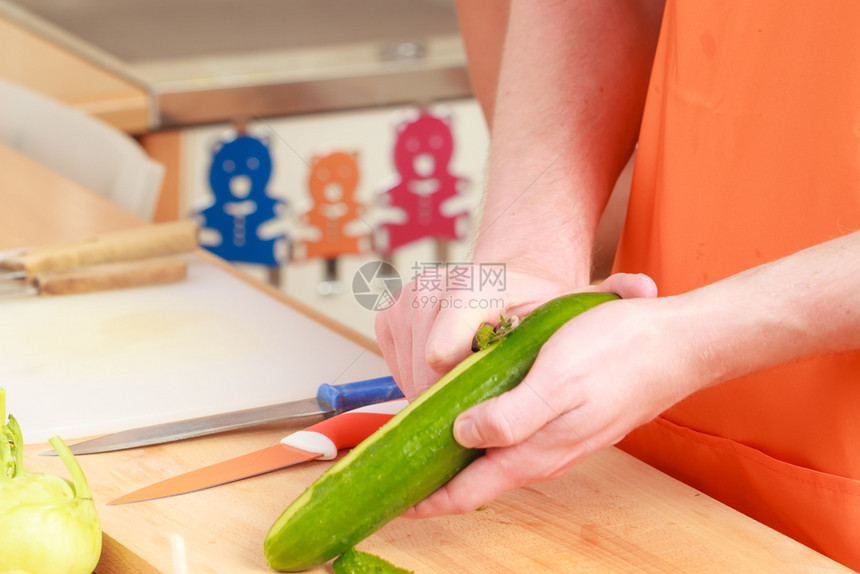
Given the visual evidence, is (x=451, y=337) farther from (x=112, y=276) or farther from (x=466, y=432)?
(x=112, y=276)

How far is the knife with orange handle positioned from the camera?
131 cm

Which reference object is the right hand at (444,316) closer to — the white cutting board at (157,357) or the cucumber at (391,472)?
the cucumber at (391,472)

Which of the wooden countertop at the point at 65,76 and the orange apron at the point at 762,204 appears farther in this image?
the wooden countertop at the point at 65,76

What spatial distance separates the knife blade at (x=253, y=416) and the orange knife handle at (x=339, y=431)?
6cm

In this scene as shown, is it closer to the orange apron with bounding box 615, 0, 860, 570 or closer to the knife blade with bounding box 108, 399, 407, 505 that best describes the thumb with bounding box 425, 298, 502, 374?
the knife blade with bounding box 108, 399, 407, 505

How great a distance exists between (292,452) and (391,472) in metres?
0.21

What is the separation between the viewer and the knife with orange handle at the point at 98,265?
1.31m

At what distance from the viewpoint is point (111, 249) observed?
1374mm

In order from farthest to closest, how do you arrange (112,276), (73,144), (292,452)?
(73,144) < (112,276) < (292,452)

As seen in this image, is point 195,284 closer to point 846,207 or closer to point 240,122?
point 846,207

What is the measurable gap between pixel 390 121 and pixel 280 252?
0.53 metres

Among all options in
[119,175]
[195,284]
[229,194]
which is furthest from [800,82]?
[229,194]

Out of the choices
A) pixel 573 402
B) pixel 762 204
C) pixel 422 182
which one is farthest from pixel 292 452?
pixel 422 182

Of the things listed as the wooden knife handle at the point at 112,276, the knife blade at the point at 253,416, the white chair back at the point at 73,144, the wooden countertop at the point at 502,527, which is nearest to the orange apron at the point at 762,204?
the wooden countertop at the point at 502,527
